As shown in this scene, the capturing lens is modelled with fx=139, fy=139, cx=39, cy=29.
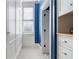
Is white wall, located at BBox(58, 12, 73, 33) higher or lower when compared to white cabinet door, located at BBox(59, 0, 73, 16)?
lower

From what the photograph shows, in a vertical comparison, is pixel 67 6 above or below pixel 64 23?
above

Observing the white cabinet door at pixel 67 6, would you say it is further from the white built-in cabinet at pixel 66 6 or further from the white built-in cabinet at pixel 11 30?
the white built-in cabinet at pixel 11 30

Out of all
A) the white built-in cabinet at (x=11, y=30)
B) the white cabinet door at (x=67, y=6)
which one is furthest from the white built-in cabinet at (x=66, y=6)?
the white built-in cabinet at (x=11, y=30)

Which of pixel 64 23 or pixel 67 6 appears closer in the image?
pixel 67 6

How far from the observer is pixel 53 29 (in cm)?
389

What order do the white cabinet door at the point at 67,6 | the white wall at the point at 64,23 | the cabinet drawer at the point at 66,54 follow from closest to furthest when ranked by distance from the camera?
the cabinet drawer at the point at 66,54 → the white cabinet door at the point at 67,6 → the white wall at the point at 64,23

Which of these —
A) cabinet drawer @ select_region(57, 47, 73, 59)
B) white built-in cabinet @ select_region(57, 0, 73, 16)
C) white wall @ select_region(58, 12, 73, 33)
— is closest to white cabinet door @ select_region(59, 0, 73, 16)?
white built-in cabinet @ select_region(57, 0, 73, 16)

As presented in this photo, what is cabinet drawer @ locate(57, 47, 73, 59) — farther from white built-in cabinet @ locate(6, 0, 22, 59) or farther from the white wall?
white built-in cabinet @ locate(6, 0, 22, 59)

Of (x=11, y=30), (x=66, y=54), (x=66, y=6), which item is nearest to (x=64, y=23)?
(x=66, y=6)

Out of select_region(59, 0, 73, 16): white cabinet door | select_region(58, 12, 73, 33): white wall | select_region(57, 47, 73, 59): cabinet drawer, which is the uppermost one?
select_region(59, 0, 73, 16): white cabinet door

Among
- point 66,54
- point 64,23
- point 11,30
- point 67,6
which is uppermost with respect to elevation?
point 67,6

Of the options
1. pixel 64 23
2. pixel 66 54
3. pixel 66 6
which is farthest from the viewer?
pixel 64 23

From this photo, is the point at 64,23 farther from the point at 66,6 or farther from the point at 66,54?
the point at 66,54
